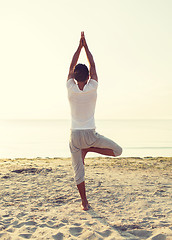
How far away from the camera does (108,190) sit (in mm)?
6051

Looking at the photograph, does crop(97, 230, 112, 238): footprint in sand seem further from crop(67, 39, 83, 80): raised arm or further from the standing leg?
crop(67, 39, 83, 80): raised arm

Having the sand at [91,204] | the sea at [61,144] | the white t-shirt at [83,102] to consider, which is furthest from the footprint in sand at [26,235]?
the sea at [61,144]

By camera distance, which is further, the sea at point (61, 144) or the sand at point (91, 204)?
the sea at point (61, 144)

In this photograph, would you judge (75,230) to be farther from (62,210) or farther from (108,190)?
(108,190)

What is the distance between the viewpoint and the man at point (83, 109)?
436 cm

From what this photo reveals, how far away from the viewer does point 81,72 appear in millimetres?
4449

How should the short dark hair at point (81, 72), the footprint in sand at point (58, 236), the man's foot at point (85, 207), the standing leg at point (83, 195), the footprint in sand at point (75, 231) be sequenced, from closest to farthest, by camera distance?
1. the footprint in sand at point (58, 236)
2. the footprint in sand at point (75, 231)
3. the short dark hair at point (81, 72)
4. the standing leg at point (83, 195)
5. the man's foot at point (85, 207)

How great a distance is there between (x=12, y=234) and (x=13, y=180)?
3.08 meters

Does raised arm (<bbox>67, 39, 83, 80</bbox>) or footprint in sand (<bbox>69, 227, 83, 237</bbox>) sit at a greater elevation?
raised arm (<bbox>67, 39, 83, 80</bbox>)

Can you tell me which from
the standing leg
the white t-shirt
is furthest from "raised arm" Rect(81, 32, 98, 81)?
the standing leg

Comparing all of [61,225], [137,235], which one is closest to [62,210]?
[61,225]

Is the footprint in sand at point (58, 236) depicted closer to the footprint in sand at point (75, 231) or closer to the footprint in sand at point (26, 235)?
the footprint in sand at point (75, 231)

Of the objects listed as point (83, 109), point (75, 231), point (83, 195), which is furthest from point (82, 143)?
point (75, 231)

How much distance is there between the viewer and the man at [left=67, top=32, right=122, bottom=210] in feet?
14.3
